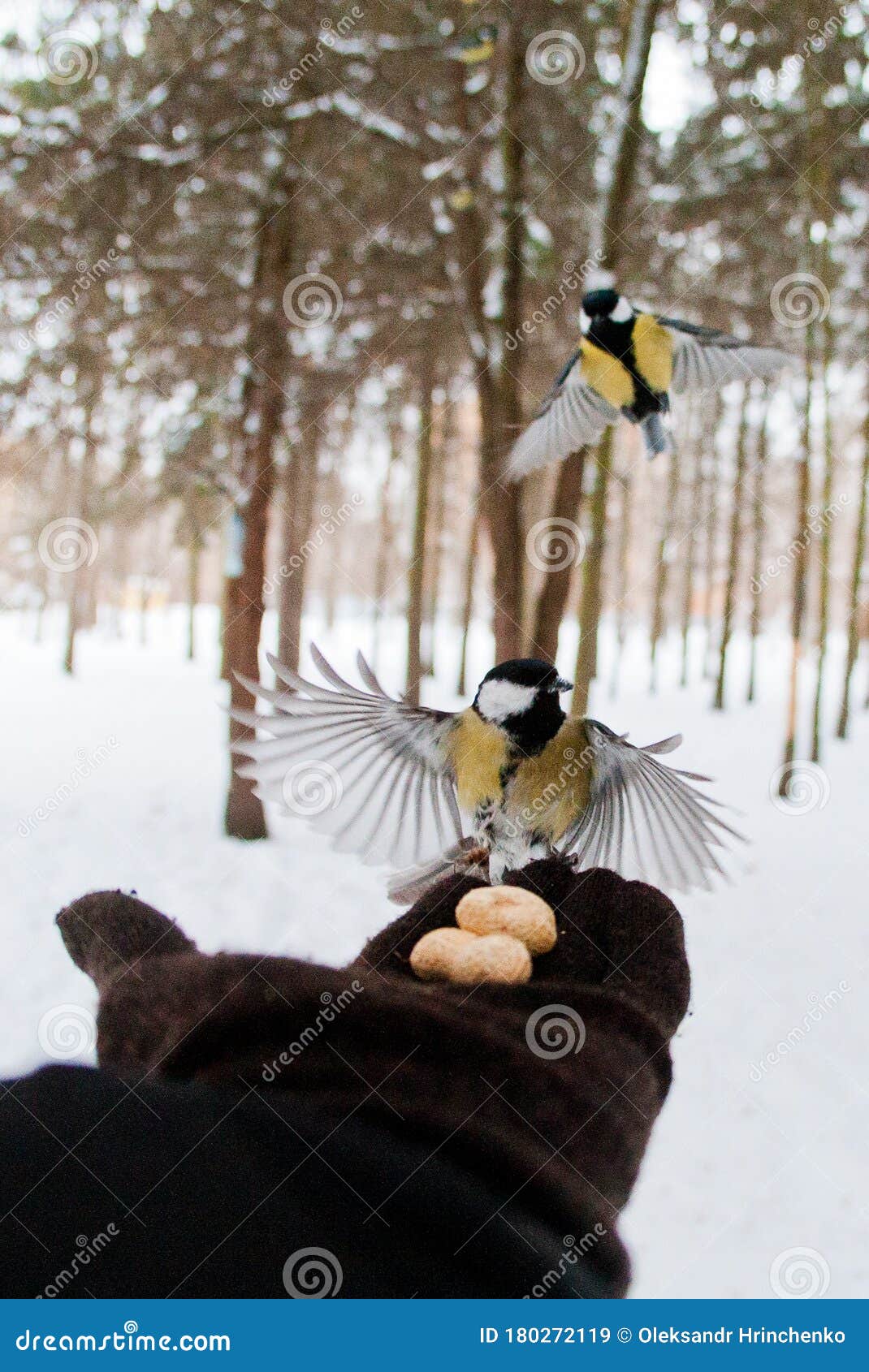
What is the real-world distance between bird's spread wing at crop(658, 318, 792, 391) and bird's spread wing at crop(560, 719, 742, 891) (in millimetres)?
546

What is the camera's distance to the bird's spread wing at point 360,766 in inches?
25.9

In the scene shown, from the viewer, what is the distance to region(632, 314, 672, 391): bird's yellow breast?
97cm

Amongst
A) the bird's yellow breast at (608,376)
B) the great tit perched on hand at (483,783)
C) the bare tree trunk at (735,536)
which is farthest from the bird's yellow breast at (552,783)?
the bare tree trunk at (735,536)

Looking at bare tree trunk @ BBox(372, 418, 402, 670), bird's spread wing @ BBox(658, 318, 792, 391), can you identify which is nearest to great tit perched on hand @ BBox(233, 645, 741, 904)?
bird's spread wing @ BBox(658, 318, 792, 391)

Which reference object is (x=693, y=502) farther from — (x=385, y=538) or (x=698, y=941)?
(x=698, y=941)

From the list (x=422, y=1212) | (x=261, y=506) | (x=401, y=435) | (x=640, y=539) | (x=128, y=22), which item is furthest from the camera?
(x=640, y=539)

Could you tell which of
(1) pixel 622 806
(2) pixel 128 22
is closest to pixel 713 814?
(1) pixel 622 806

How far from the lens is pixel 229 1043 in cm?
49

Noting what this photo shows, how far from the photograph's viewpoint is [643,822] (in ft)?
2.39

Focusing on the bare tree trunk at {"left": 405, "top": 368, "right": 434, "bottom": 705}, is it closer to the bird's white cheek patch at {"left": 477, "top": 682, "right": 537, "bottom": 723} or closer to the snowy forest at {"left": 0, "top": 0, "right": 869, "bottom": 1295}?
the snowy forest at {"left": 0, "top": 0, "right": 869, "bottom": 1295}

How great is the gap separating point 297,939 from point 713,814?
1137mm

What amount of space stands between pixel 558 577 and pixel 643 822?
88cm

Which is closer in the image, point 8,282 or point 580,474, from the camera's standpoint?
point 580,474

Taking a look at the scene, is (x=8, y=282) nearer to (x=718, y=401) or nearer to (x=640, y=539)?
(x=718, y=401)
